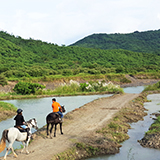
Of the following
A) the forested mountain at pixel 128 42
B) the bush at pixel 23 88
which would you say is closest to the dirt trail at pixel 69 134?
the bush at pixel 23 88

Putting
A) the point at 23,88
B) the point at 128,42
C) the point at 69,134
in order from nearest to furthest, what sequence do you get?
the point at 69,134 < the point at 23,88 < the point at 128,42

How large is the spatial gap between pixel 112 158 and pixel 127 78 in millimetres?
53139

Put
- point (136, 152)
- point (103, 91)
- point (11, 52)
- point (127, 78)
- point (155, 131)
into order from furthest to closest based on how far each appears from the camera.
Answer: point (11, 52), point (127, 78), point (103, 91), point (155, 131), point (136, 152)

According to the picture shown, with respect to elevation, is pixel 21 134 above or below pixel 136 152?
above

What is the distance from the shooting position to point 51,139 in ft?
34.9

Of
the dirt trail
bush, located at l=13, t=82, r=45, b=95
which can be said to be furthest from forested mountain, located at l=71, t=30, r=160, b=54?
the dirt trail

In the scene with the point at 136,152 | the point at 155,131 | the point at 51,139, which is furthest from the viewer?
the point at 155,131

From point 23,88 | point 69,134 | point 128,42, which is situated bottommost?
point 69,134

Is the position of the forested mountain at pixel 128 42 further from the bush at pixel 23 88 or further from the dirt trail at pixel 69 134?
the dirt trail at pixel 69 134

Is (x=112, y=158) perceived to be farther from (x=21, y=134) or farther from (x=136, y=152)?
(x=21, y=134)

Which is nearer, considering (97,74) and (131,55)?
(97,74)

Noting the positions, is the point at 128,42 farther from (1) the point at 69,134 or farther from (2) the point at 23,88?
(1) the point at 69,134

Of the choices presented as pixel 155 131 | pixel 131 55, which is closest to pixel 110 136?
pixel 155 131

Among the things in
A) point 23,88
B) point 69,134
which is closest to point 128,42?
point 23,88
